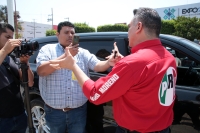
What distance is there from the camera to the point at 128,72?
1.20 m

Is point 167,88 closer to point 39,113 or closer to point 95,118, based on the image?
point 95,118

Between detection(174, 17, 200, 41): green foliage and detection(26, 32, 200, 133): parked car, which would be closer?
detection(26, 32, 200, 133): parked car

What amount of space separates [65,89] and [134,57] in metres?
1.07

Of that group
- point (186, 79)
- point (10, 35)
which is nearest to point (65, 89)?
point (10, 35)

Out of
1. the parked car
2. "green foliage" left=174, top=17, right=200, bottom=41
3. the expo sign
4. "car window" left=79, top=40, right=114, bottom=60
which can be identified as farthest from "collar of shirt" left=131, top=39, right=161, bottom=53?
the expo sign

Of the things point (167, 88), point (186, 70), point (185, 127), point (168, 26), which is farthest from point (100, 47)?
point (168, 26)

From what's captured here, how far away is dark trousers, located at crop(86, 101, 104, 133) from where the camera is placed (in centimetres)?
247

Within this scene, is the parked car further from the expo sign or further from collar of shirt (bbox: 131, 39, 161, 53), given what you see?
the expo sign

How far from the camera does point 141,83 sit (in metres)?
1.24

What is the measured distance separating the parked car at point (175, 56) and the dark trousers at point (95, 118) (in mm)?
89

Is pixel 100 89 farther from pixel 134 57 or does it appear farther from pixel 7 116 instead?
pixel 7 116

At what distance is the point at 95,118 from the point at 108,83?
138 cm

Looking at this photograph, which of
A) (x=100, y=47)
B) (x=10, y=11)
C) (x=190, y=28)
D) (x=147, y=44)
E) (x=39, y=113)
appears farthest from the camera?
(x=190, y=28)

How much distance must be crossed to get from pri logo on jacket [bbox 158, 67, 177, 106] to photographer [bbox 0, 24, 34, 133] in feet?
4.08
